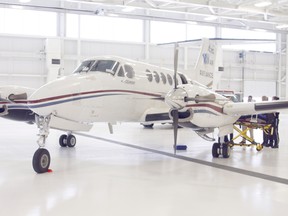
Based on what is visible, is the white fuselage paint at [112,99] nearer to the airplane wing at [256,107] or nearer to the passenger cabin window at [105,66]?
the passenger cabin window at [105,66]

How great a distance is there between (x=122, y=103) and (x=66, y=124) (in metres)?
1.79

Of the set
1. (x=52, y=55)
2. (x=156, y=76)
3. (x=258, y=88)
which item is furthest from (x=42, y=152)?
(x=258, y=88)

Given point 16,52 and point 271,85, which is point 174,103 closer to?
point 16,52

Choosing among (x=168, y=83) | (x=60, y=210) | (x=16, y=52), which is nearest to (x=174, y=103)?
(x=168, y=83)

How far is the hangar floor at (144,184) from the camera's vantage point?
4809 mm

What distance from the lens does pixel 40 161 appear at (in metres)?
7.03

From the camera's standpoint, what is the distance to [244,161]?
9.04 meters

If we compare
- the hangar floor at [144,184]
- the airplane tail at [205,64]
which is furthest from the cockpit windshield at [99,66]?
the airplane tail at [205,64]

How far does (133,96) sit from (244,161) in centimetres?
337

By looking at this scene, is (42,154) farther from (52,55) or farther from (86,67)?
(52,55)

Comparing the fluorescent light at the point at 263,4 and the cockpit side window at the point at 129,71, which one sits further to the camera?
the fluorescent light at the point at 263,4

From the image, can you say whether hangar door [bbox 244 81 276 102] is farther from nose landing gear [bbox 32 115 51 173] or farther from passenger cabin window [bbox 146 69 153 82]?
nose landing gear [bbox 32 115 51 173]

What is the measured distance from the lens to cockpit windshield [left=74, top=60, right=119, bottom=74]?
876 cm

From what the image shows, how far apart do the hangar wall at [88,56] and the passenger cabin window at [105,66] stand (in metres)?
16.7
